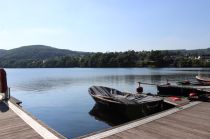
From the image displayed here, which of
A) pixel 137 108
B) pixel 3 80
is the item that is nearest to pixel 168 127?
pixel 137 108

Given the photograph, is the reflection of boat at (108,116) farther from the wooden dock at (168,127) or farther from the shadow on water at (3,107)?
the shadow on water at (3,107)

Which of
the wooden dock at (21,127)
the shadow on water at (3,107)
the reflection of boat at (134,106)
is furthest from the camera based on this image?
the reflection of boat at (134,106)

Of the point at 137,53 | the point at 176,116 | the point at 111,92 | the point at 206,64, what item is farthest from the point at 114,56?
the point at 176,116

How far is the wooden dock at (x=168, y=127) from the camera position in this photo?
32.7 feet

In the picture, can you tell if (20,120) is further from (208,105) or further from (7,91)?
(208,105)

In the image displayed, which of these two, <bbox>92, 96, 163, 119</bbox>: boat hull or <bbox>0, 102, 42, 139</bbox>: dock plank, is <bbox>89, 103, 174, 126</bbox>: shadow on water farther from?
<bbox>0, 102, 42, 139</bbox>: dock plank

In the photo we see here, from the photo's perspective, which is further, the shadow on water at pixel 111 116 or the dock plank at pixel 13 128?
the shadow on water at pixel 111 116

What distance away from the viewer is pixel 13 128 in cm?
1120

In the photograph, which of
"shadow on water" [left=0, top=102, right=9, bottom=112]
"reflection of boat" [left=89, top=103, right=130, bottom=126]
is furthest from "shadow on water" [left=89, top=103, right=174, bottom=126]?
"shadow on water" [left=0, top=102, right=9, bottom=112]

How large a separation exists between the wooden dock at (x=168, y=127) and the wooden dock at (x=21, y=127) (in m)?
1.84

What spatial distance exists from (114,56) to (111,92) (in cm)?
11908

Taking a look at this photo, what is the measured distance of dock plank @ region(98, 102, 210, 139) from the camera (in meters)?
9.99

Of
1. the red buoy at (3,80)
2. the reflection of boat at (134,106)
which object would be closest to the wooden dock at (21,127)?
the red buoy at (3,80)

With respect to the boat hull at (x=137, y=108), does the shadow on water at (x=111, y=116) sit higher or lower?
lower
